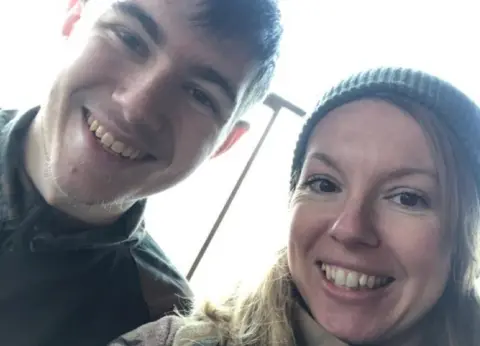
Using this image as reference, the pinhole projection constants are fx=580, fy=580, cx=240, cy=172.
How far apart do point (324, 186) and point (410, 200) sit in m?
0.17

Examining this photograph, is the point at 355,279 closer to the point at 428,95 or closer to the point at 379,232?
the point at 379,232

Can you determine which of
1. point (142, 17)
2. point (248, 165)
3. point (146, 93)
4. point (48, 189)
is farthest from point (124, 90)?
point (248, 165)

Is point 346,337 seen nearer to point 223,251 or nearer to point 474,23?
point 223,251

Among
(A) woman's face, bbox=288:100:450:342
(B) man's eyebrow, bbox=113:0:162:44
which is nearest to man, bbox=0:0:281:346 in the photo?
(B) man's eyebrow, bbox=113:0:162:44

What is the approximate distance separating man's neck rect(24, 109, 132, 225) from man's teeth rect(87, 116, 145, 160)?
141mm

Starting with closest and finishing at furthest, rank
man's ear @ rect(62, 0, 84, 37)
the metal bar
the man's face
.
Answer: the man's face
man's ear @ rect(62, 0, 84, 37)
the metal bar

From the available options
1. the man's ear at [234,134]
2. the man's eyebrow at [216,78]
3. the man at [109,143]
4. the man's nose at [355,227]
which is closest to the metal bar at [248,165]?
the man's ear at [234,134]

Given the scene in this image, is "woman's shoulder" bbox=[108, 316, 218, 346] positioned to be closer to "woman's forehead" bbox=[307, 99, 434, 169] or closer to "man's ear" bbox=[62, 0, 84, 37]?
Answer: "woman's forehead" bbox=[307, 99, 434, 169]

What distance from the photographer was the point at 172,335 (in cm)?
111

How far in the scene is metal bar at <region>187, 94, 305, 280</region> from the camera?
2.05 metres

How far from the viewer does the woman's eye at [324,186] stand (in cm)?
112

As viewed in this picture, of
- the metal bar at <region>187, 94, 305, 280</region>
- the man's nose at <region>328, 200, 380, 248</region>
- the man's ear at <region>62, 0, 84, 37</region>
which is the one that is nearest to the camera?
the man's nose at <region>328, 200, 380, 248</region>

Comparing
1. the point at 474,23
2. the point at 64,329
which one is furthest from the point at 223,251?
the point at 474,23

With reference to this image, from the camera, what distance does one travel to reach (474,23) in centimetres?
210
